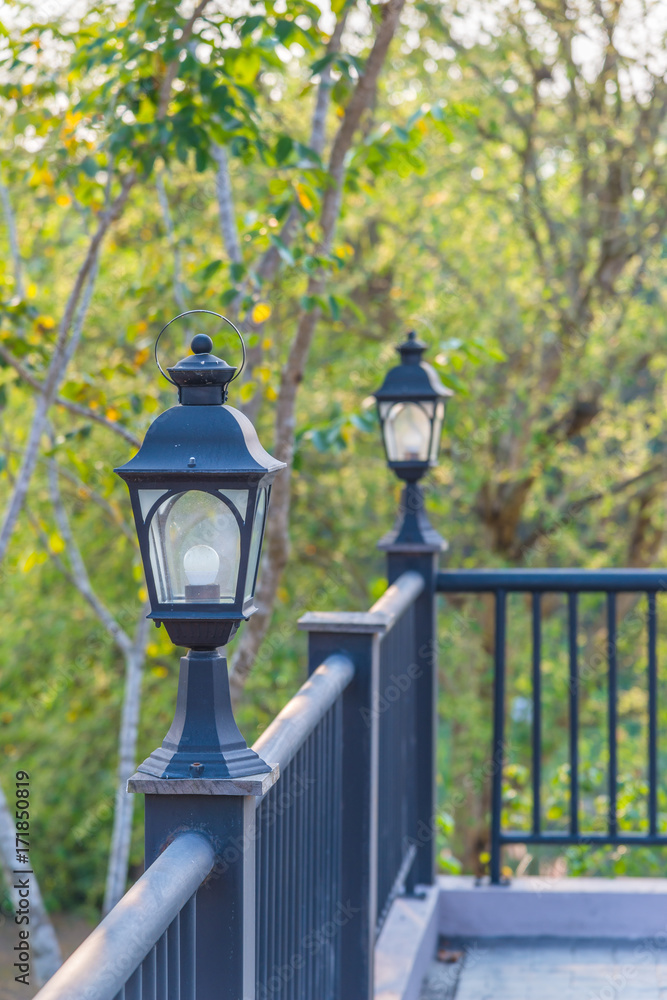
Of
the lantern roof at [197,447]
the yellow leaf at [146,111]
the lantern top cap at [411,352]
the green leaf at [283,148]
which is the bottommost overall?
the lantern roof at [197,447]

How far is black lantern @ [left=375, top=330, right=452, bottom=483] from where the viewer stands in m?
3.61

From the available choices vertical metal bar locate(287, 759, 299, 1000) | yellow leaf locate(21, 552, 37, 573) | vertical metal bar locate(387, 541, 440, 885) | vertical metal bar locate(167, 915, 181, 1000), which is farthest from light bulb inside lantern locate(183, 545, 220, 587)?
yellow leaf locate(21, 552, 37, 573)

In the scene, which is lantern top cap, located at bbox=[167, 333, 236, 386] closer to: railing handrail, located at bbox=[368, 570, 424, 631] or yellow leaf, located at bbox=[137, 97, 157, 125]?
railing handrail, located at bbox=[368, 570, 424, 631]

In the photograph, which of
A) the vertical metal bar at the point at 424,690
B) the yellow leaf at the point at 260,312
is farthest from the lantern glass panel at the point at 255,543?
the yellow leaf at the point at 260,312

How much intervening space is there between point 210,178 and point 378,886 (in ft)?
19.1

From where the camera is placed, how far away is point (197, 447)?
1.41m

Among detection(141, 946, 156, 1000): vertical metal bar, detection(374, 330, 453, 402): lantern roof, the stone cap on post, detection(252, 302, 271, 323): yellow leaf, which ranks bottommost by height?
detection(141, 946, 156, 1000): vertical metal bar

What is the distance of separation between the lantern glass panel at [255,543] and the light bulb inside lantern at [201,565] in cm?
5

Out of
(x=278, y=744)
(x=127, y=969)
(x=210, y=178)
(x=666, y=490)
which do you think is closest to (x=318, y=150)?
(x=210, y=178)

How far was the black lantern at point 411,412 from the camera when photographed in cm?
361

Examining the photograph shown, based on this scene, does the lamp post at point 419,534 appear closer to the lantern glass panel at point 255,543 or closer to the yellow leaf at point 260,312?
the yellow leaf at point 260,312

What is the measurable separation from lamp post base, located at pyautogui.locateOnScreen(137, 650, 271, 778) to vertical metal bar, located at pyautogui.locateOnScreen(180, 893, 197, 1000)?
0.58 feet

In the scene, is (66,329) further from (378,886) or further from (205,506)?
(205,506)

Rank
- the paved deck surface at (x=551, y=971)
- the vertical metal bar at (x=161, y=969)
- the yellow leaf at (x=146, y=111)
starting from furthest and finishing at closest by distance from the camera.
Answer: the yellow leaf at (x=146, y=111) → the paved deck surface at (x=551, y=971) → the vertical metal bar at (x=161, y=969)
